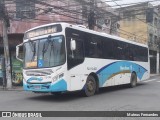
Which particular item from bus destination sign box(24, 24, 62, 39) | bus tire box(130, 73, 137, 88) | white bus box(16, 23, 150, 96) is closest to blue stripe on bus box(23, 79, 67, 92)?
white bus box(16, 23, 150, 96)

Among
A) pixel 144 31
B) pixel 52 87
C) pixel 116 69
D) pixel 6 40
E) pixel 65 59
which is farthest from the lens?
pixel 144 31

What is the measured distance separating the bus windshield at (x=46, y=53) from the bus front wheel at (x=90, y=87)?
2251 millimetres

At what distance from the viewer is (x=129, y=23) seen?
5072 centimetres

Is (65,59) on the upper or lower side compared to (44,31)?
lower

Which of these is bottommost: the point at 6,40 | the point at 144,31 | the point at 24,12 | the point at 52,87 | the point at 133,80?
Result: the point at 133,80

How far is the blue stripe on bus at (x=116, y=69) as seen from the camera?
1557cm

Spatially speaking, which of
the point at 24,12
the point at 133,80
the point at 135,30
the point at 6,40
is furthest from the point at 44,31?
the point at 135,30

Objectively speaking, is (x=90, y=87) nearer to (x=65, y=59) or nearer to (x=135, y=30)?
(x=65, y=59)

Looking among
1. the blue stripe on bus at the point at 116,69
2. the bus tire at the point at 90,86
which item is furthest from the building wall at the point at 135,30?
the bus tire at the point at 90,86

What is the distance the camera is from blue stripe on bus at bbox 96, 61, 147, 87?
1557cm

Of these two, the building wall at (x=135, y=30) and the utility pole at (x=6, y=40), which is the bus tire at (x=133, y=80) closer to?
the utility pole at (x=6, y=40)

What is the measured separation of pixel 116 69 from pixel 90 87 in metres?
3.37

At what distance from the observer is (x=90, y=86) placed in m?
14.4

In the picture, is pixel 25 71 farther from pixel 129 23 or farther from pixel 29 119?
pixel 129 23
